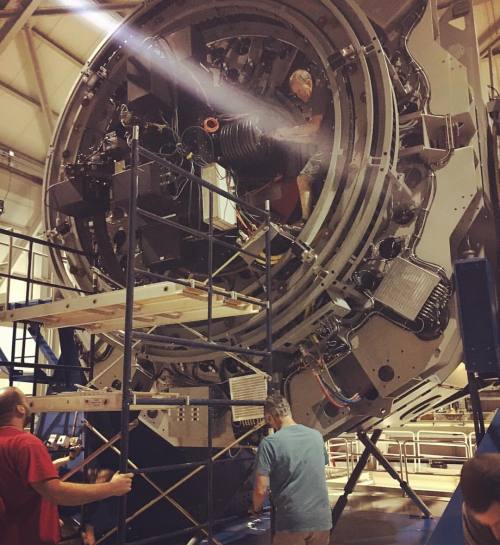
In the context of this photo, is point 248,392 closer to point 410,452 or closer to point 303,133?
point 303,133

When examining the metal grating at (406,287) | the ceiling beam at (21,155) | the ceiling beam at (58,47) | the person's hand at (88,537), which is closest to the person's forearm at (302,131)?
the metal grating at (406,287)

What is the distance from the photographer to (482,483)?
1478 mm

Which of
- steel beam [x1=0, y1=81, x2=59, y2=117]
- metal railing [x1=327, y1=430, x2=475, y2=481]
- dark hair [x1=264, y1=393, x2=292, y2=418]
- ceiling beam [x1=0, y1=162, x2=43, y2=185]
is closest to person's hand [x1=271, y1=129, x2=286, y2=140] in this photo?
dark hair [x1=264, y1=393, x2=292, y2=418]

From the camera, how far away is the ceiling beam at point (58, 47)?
11050 mm

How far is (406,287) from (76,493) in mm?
2317

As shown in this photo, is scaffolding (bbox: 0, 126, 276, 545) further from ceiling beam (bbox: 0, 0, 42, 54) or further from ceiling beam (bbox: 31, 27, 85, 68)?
ceiling beam (bbox: 31, 27, 85, 68)

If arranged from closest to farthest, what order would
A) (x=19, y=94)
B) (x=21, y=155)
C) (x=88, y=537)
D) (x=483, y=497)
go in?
(x=483, y=497)
(x=88, y=537)
(x=19, y=94)
(x=21, y=155)

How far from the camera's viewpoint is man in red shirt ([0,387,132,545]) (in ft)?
7.50

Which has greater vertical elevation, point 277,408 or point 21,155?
point 21,155

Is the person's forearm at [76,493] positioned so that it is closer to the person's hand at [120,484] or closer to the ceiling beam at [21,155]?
the person's hand at [120,484]

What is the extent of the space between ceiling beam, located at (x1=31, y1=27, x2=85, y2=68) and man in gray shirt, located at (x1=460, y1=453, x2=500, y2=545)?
37.5 ft

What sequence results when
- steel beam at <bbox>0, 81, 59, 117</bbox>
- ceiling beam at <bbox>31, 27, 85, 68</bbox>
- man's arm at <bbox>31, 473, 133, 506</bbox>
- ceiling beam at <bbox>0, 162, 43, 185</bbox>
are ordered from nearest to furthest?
man's arm at <bbox>31, 473, 133, 506</bbox>
ceiling beam at <bbox>31, 27, 85, 68</bbox>
steel beam at <bbox>0, 81, 59, 117</bbox>
ceiling beam at <bbox>0, 162, 43, 185</bbox>

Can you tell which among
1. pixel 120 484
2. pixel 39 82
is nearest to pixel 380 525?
pixel 120 484

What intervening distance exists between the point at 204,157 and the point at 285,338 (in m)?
1.59
